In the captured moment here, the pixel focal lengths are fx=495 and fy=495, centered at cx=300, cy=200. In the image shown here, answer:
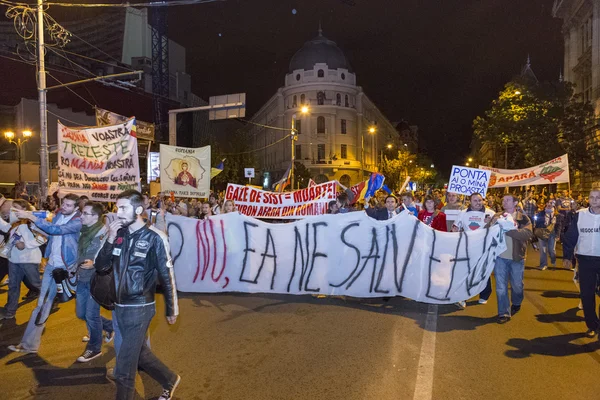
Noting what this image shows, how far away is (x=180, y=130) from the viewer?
51062mm

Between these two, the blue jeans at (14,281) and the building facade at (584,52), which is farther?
the building facade at (584,52)

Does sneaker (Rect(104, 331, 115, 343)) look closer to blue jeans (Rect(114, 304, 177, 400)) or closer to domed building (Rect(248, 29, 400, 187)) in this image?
blue jeans (Rect(114, 304, 177, 400))

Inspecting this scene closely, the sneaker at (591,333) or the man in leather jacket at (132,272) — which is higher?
the man in leather jacket at (132,272)

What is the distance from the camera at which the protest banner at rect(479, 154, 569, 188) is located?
16.0 metres

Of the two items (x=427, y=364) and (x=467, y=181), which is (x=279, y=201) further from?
(x=427, y=364)

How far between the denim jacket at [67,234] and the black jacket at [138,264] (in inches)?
74.2

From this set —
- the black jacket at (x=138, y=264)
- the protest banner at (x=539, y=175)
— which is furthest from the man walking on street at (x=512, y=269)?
the protest banner at (x=539, y=175)

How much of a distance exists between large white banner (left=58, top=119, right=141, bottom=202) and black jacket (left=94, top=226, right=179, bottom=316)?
4.96m

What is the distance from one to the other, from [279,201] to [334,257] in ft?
13.2

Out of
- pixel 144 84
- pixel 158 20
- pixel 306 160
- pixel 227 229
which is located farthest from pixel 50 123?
pixel 227 229

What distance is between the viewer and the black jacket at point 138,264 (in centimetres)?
346

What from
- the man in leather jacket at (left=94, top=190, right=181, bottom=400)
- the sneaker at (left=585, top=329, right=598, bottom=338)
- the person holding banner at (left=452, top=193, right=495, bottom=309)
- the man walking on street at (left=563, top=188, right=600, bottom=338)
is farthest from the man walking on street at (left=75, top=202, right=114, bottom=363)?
the sneaker at (left=585, top=329, right=598, bottom=338)

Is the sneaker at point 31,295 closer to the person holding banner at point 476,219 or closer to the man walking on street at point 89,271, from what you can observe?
the man walking on street at point 89,271

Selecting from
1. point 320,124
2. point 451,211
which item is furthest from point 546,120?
point 320,124
